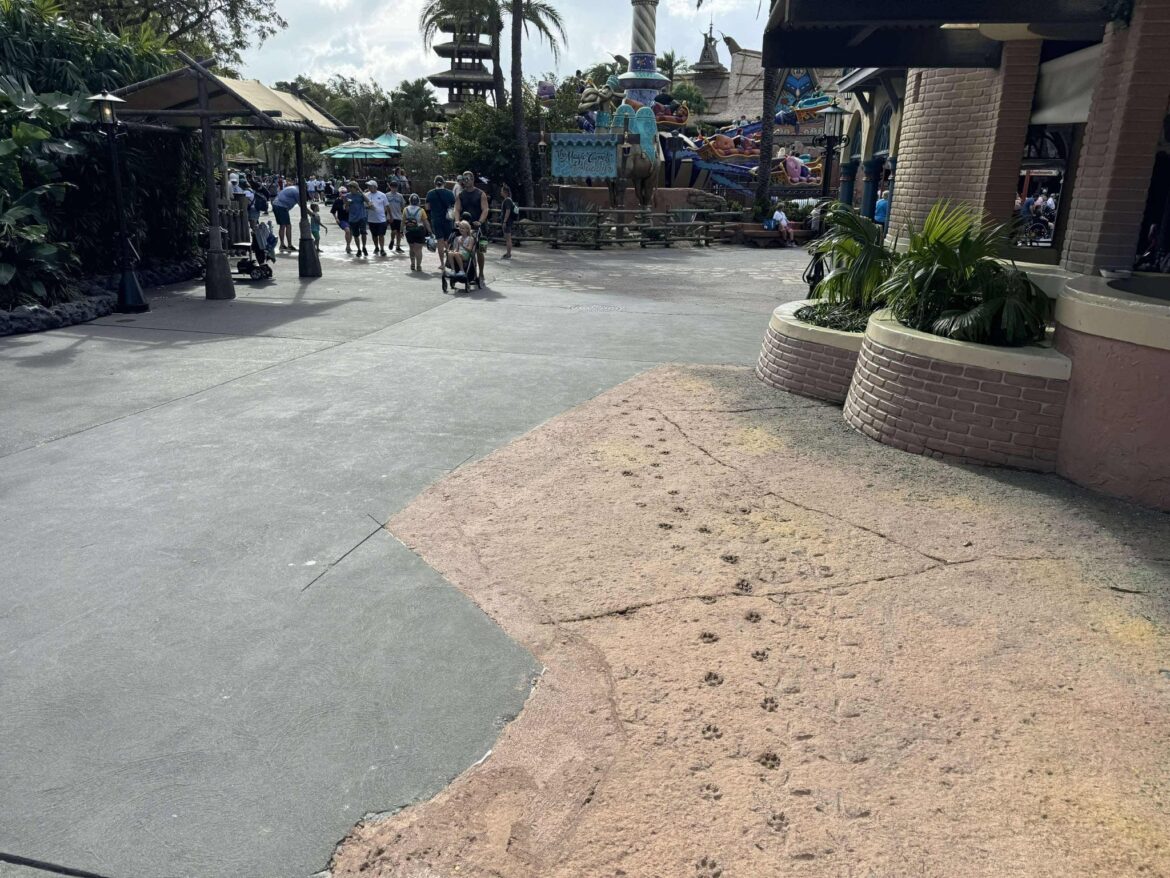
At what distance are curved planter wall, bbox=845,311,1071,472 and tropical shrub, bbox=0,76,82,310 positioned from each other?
9.78 metres

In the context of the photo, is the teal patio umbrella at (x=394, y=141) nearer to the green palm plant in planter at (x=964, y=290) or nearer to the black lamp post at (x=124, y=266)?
the black lamp post at (x=124, y=266)

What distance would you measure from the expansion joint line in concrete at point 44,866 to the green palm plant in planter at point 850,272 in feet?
22.1

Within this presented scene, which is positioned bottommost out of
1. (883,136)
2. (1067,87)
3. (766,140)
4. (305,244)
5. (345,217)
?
(305,244)

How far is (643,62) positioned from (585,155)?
6.41 meters

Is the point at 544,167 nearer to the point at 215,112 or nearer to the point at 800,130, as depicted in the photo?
the point at 215,112

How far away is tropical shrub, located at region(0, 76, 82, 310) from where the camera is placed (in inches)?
407

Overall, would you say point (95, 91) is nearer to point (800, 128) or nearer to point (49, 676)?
point (49, 676)

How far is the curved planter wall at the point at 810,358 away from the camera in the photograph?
731 cm

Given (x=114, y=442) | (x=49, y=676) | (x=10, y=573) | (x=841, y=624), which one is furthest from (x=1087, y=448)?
(x=114, y=442)

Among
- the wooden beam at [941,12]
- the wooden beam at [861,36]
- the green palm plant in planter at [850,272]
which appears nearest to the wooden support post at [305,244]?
the wooden beam at [861,36]

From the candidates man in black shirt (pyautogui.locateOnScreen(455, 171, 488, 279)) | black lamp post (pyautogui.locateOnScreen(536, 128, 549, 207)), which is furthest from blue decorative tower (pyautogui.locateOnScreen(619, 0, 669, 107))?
man in black shirt (pyautogui.locateOnScreen(455, 171, 488, 279))

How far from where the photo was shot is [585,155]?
2573cm

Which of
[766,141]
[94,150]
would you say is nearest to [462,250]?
[94,150]

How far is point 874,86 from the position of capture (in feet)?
61.0
